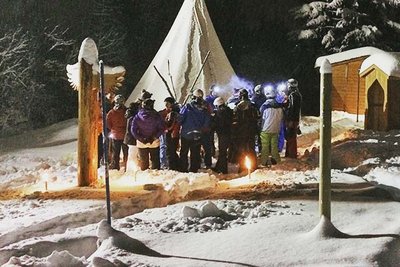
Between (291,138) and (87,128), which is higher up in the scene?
(87,128)

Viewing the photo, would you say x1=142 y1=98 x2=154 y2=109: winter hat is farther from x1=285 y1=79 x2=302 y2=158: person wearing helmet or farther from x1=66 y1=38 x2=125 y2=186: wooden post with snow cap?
x1=285 y1=79 x2=302 y2=158: person wearing helmet

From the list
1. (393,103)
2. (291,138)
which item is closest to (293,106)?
(291,138)

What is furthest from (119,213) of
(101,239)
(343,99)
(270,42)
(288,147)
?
(270,42)

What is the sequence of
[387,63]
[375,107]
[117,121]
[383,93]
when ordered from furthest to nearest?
[375,107] → [383,93] → [387,63] → [117,121]

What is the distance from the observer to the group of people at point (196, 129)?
35.1ft

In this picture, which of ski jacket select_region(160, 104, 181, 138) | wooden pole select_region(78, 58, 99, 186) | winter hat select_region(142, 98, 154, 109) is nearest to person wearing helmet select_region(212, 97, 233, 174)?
ski jacket select_region(160, 104, 181, 138)

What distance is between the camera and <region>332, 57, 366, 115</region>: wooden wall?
20.0 m

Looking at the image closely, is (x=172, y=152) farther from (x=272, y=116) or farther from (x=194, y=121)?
(x=272, y=116)

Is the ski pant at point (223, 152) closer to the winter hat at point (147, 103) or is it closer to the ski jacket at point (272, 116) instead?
the ski jacket at point (272, 116)

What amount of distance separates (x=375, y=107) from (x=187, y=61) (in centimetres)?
550

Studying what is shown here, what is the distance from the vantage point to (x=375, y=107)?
15.3m

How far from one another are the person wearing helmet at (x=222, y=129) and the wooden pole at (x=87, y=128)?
8.16 ft

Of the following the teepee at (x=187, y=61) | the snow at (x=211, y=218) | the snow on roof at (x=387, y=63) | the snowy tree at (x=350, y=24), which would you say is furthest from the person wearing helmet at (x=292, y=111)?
the snowy tree at (x=350, y=24)

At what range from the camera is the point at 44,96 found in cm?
2200
